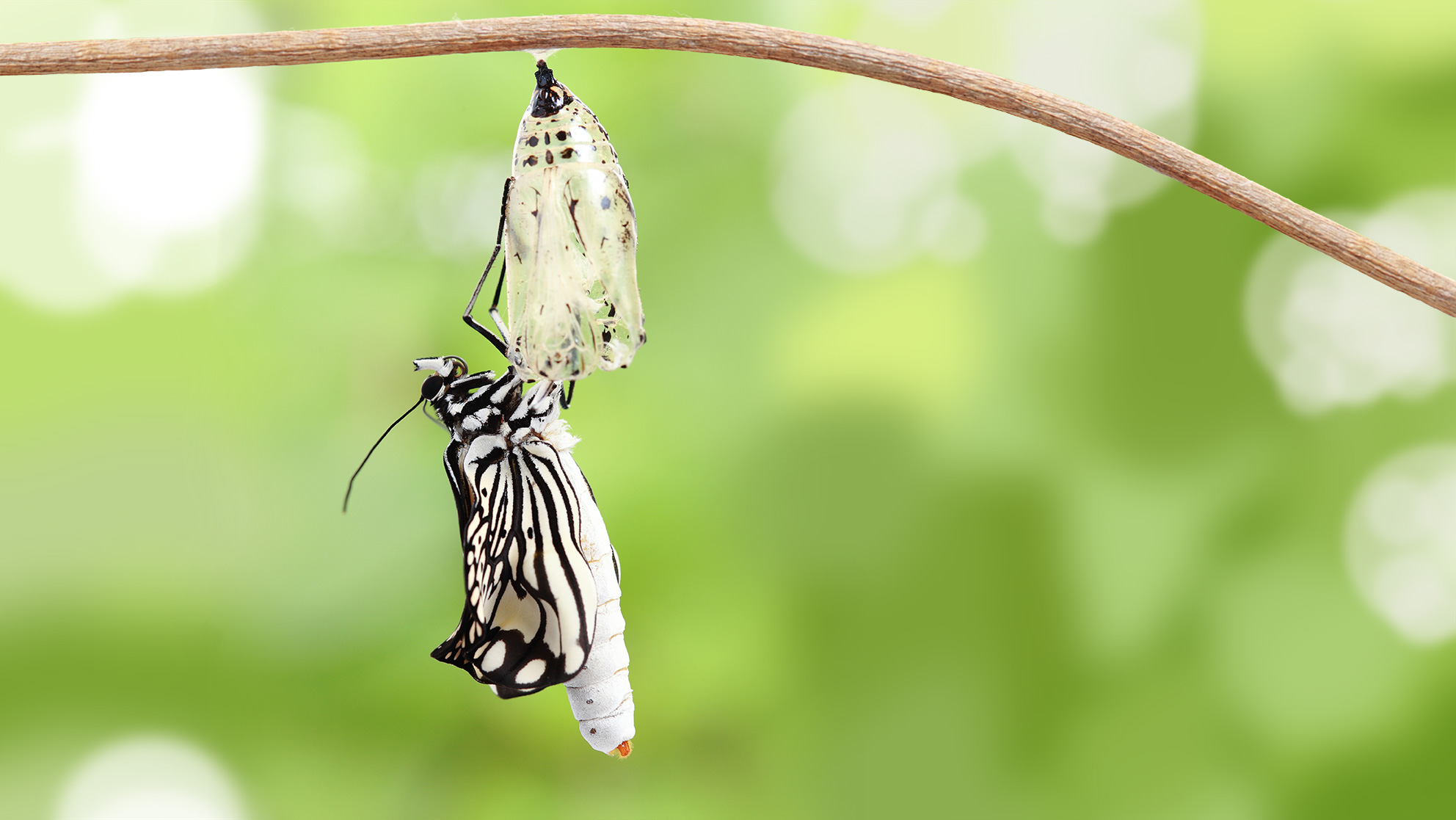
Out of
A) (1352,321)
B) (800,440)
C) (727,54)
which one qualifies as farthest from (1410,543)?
(727,54)

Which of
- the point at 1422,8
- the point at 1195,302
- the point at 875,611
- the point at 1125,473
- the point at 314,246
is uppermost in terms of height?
the point at 1422,8

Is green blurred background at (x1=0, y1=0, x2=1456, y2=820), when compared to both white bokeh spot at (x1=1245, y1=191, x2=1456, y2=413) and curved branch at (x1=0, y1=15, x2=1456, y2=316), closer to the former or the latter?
white bokeh spot at (x1=1245, y1=191, x2=1456, y2=413)

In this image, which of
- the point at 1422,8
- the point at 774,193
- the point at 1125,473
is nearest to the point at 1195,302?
the point at 1125,473

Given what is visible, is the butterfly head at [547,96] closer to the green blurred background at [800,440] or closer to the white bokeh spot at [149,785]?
the green blurred background at [800,440]

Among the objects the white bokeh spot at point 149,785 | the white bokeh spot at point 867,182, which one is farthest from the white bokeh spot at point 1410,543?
the white bokeh spot at point 149,785

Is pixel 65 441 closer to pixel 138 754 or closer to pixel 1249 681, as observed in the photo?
pixel 138 754

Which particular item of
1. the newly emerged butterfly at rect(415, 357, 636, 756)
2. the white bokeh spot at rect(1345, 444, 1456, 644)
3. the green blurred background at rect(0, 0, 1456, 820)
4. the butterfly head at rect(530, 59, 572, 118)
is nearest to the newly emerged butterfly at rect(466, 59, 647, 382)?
the butterfly head at rect(530, 59, 572, 118)

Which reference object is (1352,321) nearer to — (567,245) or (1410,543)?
(1410,543)

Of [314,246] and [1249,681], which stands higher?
[314,246]
